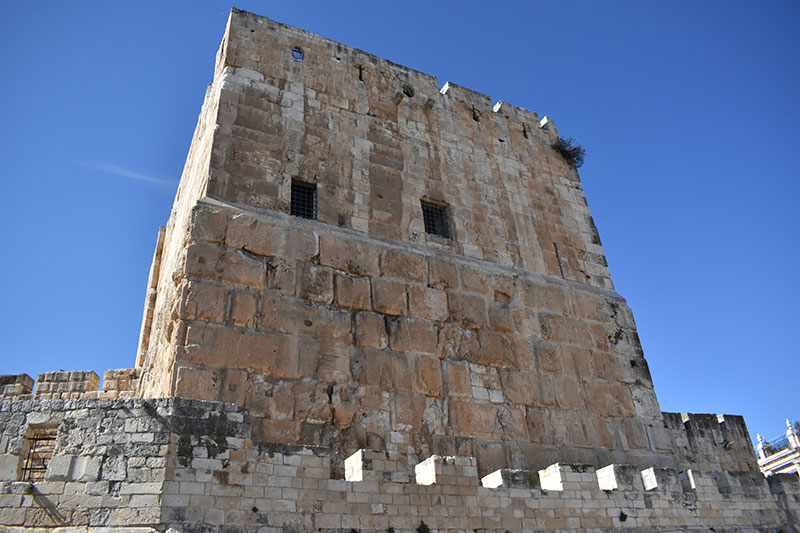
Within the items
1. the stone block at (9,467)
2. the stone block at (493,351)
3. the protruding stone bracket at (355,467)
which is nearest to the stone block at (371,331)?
the stone block at (493,351)

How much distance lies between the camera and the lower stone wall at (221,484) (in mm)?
4996

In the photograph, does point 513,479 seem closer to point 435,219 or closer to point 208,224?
point 435,219

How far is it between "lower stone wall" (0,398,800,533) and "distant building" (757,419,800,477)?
18.0 m

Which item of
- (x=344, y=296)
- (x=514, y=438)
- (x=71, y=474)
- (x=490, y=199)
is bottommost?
(x=71, y=474)

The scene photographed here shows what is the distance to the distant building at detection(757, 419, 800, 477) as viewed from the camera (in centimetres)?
2286

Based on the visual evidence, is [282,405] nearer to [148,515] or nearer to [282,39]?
[148,515]

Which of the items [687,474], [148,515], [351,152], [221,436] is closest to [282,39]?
[351,152]

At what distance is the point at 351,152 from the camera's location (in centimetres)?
930

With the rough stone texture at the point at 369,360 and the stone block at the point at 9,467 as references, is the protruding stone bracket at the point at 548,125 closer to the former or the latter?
the rough stone texture at the point at 369,360

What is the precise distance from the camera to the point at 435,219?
9.66m

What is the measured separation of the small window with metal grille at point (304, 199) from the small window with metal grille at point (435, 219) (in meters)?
1.73

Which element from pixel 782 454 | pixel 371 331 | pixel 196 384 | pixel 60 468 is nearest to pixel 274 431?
pixel 196 384

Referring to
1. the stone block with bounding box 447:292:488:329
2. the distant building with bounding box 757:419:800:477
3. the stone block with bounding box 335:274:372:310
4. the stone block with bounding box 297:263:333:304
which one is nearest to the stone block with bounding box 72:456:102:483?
the stone block with bounding box 297:263:333:304

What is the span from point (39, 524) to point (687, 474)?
716 centimetres
